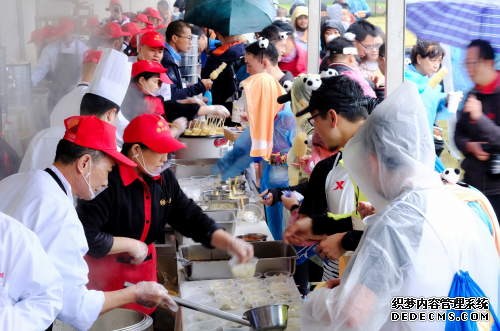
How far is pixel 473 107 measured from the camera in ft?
9.39

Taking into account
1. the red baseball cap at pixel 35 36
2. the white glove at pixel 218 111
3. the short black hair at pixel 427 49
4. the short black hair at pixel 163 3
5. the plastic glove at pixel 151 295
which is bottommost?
the plastic glove at pixel 151 295

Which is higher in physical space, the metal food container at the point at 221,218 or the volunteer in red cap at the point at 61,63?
the volunteer in red cap at the point at 61,63

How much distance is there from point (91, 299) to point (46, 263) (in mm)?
401

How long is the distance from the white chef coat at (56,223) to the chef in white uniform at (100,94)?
978mm

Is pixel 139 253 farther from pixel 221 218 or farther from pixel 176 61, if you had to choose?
pixel 176 61

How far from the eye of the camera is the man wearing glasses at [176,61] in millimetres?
5273

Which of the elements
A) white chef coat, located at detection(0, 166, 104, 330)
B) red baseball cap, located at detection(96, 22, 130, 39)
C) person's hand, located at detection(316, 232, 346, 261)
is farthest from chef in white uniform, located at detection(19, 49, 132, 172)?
red baseball cap, located at detection(96, 22, 130, 39)

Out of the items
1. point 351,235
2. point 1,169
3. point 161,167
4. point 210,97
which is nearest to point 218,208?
point 161,167

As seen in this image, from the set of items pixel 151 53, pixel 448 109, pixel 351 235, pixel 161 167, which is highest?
pixel 151 53

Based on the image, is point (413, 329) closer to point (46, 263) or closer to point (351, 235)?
point (351, 235)

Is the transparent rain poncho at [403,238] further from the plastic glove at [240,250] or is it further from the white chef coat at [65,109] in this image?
the white chef coat at [65,109]

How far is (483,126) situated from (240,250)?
1547 mm

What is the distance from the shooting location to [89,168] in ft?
5.95

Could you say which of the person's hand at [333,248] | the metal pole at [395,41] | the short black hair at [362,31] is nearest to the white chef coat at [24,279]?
the person's hand at [333,248]
